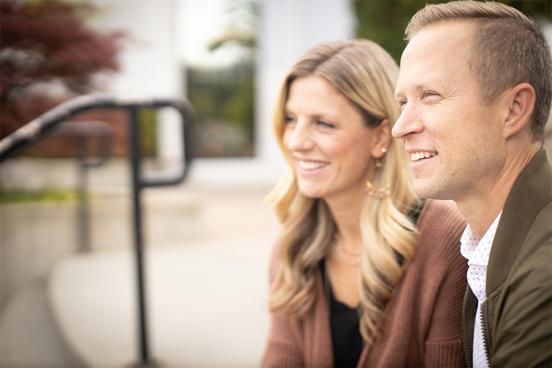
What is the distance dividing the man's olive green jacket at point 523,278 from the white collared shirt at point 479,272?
0.20ft

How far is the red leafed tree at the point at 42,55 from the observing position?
14.7ft

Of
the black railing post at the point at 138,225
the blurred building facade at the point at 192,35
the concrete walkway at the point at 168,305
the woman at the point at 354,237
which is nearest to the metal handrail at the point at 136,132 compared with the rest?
the black railing post at the point at 138,225

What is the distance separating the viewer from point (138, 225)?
293 cm

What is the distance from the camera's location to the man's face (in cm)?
104

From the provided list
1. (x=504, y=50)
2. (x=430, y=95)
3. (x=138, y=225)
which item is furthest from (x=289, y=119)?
(x=138, y=225)

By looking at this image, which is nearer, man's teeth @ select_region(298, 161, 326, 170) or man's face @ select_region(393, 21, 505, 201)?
man's face @ select_region(393, 21, 505, 201)

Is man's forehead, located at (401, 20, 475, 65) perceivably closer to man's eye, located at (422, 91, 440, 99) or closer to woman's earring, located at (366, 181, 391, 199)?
man's eye, located at (422, 91, 440, 99)

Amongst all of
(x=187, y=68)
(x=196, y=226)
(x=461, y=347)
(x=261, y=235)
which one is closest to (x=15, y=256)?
(x=196, y=226)

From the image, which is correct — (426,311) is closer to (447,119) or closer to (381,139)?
(381,139)

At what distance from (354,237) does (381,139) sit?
1.19 ft

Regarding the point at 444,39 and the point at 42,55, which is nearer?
the point at 444,39

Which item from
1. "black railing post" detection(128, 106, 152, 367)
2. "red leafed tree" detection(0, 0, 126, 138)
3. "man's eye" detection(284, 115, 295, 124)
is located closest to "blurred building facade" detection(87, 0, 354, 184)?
"red leafed tree" detection(0, 0, 126, 138)

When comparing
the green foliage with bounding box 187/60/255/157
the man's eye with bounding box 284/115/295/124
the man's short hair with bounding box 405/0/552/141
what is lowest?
the man's eye with bounding box 284/115/295/124

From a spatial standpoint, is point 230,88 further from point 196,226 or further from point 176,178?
point 176,178
